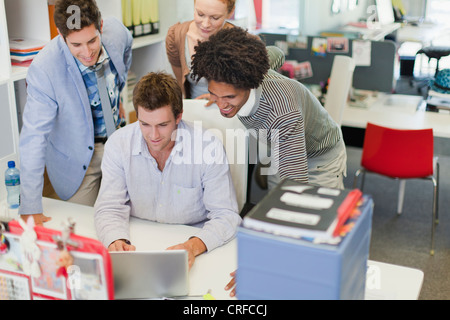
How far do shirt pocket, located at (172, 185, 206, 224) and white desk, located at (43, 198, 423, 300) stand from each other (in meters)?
0.05

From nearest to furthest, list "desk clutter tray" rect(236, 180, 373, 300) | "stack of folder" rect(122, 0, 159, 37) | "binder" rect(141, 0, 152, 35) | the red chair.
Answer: "desk clutter tray" rect(236, 180, 373, 300), the red chair, "stack of folder" rect(122, 0, 159, 37), "binder" rect(141, 0, 152, 35)

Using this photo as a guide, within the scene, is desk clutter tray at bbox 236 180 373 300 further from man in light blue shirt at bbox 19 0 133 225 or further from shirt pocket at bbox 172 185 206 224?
man in light blue shirt at bbox 19 0 133 225

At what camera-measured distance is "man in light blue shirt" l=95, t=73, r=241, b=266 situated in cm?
189

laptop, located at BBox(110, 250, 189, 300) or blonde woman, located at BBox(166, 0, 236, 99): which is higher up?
blonde woman, located at BBox(166, 0, 236, 99)

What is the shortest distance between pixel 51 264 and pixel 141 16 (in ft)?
7.57

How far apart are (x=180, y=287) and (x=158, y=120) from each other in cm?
60

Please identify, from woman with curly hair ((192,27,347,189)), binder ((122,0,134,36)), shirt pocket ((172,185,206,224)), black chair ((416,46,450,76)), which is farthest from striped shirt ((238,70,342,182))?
black chair ((416,46,450,76))

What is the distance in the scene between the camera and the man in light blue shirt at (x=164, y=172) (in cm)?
189

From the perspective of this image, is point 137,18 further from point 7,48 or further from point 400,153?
point 400,153

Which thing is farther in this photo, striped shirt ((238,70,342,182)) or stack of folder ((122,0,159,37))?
stack of folder ((122,0,159,37))

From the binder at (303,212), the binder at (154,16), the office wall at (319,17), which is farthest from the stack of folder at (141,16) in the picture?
the binder at (303,212)

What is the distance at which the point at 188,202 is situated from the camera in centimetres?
198

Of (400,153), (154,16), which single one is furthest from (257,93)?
(154,16)
